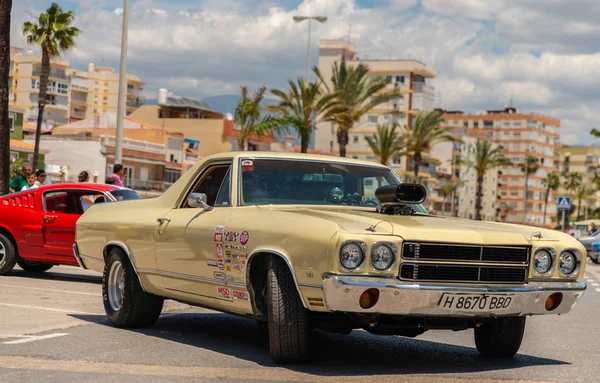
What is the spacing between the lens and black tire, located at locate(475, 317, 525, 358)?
8.52m

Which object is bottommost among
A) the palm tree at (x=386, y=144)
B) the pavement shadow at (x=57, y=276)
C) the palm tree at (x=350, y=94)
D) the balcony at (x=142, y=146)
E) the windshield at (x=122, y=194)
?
the pavement shadow at (x=57, y=276)

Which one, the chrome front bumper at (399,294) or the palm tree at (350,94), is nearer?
the chrome front bumper at (399,294)

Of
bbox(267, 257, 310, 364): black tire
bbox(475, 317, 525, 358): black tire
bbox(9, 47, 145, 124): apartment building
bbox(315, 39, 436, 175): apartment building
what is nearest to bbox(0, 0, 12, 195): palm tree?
bbox(475, 317, 525, 358): black tire

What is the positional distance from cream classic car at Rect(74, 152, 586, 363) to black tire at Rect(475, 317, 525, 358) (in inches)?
0.5

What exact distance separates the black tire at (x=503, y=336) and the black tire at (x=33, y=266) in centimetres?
989

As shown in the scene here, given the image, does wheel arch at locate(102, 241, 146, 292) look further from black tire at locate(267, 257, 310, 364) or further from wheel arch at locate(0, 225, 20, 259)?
wheel arch at locate(0, 225, 20, 259)

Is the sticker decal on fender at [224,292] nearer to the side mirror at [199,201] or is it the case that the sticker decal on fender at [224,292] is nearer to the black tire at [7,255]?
the side mirror at [199,201]

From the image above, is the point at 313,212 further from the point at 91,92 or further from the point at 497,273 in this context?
the point at 91,92

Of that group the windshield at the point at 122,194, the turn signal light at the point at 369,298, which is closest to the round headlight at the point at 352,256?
the turn signal light at the point at 369,298

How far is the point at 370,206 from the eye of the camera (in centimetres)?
890

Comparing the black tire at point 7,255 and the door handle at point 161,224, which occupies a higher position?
the door handle at point 161,224

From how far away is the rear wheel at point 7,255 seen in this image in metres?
15.7

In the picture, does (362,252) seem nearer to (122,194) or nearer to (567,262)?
(567,262)

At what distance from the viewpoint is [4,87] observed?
23125 millimetres
